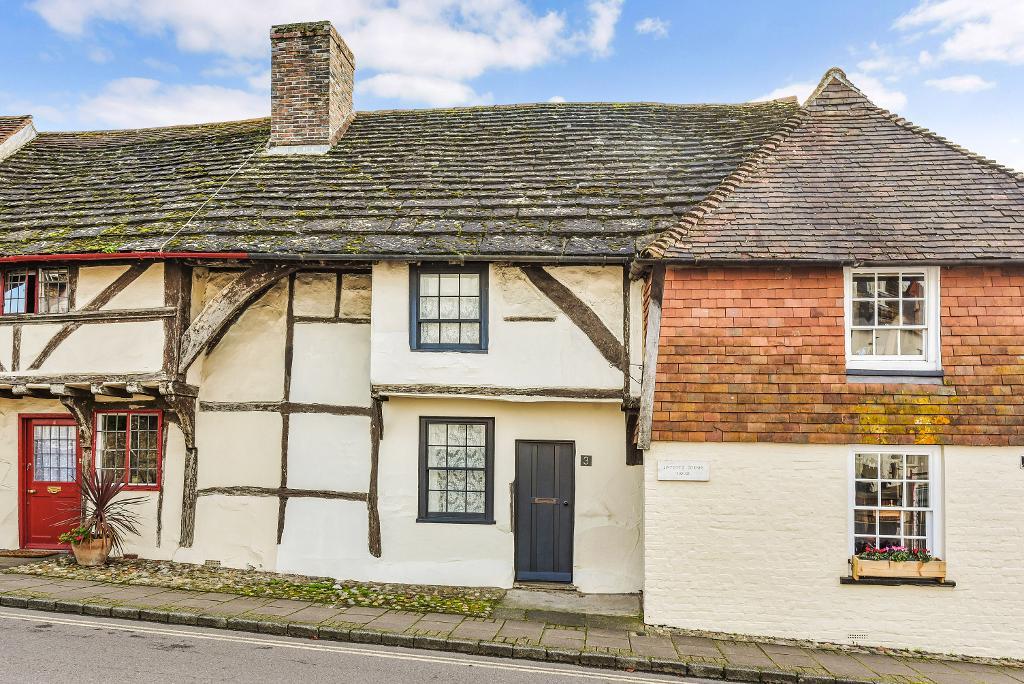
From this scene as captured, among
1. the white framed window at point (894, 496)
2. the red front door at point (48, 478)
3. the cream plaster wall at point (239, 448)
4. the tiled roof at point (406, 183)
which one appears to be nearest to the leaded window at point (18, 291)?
the tiled roof at point (406, 183)

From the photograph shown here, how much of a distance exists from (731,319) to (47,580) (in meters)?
9.80

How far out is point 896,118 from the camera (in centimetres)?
1066

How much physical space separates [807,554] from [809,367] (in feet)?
7.53

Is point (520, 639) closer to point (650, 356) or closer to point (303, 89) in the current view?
point (650, 356)

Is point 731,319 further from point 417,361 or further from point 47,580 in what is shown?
point 47,580

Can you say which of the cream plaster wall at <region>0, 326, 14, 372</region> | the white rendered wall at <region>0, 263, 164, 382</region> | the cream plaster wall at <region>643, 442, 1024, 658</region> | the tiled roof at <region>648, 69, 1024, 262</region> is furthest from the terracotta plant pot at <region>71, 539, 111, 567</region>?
the tiled roof at <region>648, 69, 1024, 262</region>

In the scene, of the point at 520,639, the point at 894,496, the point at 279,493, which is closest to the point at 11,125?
the point at 279,493

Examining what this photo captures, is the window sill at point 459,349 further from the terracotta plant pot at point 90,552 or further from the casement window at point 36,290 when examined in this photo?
the terracotta plant pot at point 90,552

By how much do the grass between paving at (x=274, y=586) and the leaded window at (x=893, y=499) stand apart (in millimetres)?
4862

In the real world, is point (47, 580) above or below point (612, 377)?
below

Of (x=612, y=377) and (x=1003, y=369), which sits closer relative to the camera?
(x=1003, y=369)

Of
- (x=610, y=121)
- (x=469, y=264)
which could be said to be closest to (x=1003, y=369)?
(x=469, y=264)

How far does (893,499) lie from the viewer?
8547 mm

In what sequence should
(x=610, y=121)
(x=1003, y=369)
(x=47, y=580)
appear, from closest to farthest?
(x=1003, y=369)
(x=47, y=580)
(x=610, y=121)
